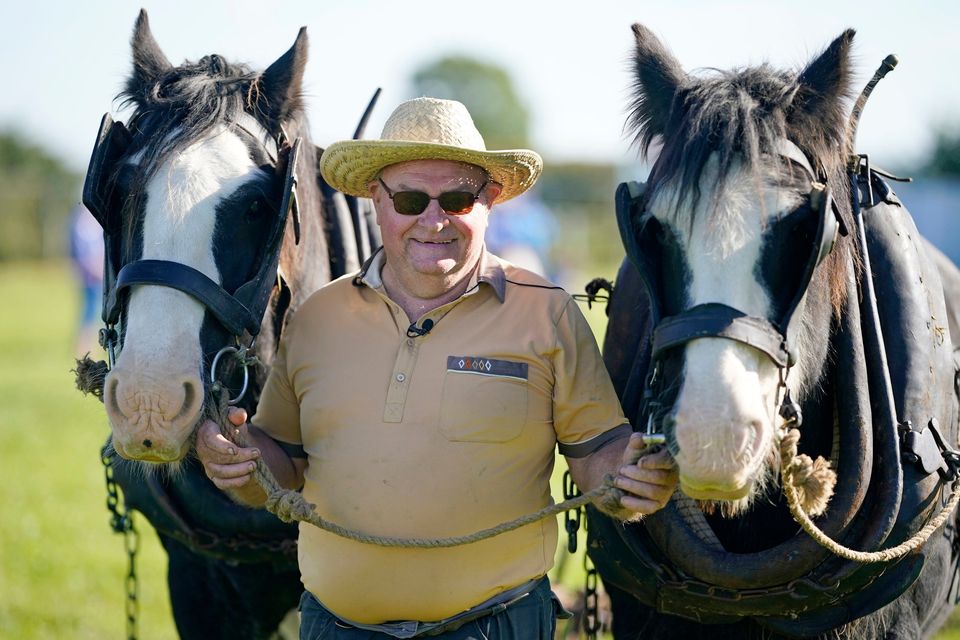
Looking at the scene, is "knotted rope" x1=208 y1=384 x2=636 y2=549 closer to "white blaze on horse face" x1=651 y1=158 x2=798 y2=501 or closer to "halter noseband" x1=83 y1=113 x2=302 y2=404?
"halter noseband" x1=83 y1=113 x2=302 y2=404

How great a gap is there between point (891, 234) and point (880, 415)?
1.87 ft

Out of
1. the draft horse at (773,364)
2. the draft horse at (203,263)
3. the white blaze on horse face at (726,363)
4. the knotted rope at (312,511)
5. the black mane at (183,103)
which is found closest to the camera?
the white blaze on horse face at (726,363)

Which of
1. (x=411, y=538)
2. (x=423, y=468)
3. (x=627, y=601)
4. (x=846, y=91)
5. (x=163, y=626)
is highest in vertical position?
(x=846, y=91)

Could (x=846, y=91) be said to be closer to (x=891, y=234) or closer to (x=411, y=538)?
(x=891, y=234)

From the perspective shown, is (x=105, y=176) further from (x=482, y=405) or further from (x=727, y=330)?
(x=727, y=330)

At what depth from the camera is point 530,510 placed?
2.83 metres

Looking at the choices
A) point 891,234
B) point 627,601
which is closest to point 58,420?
point 627,601

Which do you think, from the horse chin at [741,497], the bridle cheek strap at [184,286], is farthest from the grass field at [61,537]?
the horse chin at [741,497]

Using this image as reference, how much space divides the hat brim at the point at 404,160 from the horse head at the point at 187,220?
145 mm

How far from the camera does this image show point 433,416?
9.02 feet

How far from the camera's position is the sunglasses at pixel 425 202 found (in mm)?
2820

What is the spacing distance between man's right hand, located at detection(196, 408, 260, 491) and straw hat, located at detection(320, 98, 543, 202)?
2.62 feet

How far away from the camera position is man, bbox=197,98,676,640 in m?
2.73

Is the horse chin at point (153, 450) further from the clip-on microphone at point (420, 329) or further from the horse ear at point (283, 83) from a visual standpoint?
the horse ear at point (283, 83)
